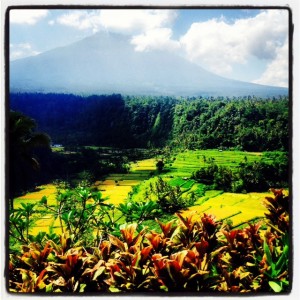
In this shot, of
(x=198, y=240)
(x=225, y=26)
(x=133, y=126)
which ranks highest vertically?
(x=225, y=26)

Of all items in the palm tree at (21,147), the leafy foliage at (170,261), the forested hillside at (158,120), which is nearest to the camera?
the leafy foliage at (170,261)

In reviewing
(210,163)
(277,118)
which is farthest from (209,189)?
(277,118)

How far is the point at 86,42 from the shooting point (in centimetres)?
499

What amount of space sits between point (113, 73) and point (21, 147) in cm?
112

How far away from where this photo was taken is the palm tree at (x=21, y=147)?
4934 millimetres

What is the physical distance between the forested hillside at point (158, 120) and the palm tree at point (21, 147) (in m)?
0.09

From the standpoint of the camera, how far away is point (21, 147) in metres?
4.98

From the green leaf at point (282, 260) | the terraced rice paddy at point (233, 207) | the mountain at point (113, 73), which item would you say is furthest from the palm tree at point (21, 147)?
the green leaf at point (282, 260)

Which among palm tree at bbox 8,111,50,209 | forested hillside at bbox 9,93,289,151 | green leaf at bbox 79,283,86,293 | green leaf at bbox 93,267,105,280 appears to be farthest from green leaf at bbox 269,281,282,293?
palm tree at bbox 8,111,50,209

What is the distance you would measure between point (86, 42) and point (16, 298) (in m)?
2.47

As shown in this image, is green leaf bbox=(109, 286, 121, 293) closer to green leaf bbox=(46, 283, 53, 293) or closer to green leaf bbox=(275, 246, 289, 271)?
green leaf bbox=(46, 283, 53, 293)

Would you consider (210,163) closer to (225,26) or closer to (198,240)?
(198,240)

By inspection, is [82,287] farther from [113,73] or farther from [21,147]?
[113,73]
